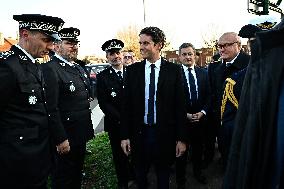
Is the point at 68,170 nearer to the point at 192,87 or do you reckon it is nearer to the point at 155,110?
the point at 155,110

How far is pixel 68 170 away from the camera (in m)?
4.06

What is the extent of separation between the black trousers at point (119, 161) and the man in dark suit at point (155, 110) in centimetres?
128

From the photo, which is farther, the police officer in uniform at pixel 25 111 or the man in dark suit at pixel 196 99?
the man in dark suit at pixel 196 99

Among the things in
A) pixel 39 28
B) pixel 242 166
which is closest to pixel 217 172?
pixel 39 28

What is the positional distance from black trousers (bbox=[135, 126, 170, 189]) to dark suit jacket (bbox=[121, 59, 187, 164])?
5cm

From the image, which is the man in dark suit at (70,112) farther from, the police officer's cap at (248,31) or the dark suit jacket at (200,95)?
the police officer's cap at (248,31)

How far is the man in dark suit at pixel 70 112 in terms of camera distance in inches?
157

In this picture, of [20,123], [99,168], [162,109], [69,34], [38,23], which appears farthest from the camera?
[99,168]

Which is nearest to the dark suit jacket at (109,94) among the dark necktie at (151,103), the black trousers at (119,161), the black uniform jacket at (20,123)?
the black trousers at (119,161)

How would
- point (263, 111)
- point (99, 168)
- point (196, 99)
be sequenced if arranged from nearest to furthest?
point (263, 111)
point (196, 99)
point (99, 168)

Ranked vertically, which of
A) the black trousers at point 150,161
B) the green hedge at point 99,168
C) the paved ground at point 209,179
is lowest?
the green hedge at point 99,168

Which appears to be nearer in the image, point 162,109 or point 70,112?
point 162,109

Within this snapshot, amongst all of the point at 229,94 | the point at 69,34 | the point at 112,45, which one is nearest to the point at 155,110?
the point at 229,94

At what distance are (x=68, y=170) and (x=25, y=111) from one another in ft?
4.88
